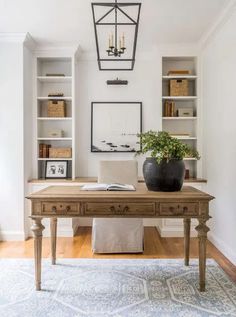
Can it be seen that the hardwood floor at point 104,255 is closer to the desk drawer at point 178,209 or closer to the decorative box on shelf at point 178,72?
the desk drawer at point 178,209

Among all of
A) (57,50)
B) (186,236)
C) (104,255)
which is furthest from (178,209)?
(57,50)

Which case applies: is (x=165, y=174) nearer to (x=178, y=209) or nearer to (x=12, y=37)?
(x=178, y=209)

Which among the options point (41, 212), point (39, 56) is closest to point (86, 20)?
point (39, 56)

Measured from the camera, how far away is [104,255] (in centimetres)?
315

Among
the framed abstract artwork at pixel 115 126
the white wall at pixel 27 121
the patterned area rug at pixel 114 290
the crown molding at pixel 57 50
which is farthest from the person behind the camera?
the framed abstract artwork at pixel 115 126

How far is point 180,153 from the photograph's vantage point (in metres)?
2.39

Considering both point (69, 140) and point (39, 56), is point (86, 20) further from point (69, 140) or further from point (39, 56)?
point (69, 140)

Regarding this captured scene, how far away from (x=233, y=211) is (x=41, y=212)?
1.96 m

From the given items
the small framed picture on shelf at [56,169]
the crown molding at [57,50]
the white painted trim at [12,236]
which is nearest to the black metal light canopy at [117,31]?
the crown molding at [57,50]

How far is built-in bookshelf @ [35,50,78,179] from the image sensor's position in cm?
403

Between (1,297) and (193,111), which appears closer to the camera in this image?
(1,297)

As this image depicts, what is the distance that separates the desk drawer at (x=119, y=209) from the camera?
88.0 inches

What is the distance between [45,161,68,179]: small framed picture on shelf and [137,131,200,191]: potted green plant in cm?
195

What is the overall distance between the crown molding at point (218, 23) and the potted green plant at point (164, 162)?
1601mm
